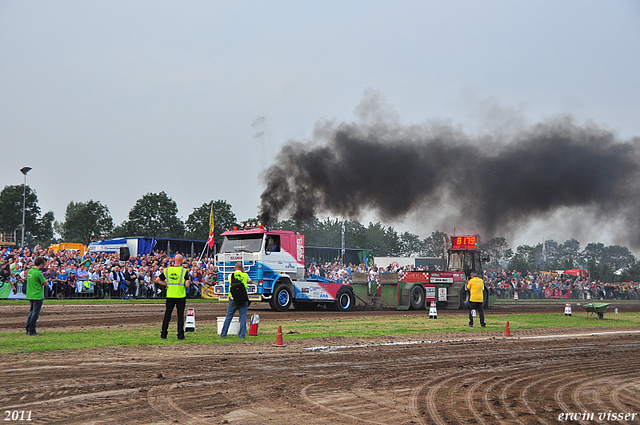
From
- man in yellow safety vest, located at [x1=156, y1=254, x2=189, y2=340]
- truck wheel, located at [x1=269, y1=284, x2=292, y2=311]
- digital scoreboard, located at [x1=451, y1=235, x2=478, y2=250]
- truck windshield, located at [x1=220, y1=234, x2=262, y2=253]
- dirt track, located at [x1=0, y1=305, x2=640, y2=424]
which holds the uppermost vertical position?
digital scoreboard, located at [x1=451, y1=235, x2=478, y2=250]

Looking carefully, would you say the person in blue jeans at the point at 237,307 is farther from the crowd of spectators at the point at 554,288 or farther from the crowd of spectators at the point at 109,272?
the crowd of spectators at the point at 554,288

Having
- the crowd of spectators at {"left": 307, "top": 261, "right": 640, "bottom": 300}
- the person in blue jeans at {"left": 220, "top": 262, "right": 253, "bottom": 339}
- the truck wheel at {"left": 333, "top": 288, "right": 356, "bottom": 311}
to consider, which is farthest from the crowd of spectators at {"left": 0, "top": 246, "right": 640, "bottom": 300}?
the crowd of spectators at {"left": 307, "top": 261, "right": 640, "bottom": 300}

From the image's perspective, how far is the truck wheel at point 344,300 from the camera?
92.4ft

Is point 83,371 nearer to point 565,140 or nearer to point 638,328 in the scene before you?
point 638,328

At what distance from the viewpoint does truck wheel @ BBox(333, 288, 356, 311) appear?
2816cm

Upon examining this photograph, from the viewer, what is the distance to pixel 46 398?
765cm

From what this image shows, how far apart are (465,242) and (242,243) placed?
12004mm

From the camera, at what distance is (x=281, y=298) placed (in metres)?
25.6

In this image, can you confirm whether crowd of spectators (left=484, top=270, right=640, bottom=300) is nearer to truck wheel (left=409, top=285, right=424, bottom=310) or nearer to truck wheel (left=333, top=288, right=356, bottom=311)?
truck wheel (left=409, top=285, right=424, bottom=310)

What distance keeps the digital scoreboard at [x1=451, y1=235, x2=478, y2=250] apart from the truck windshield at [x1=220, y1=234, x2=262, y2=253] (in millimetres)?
11158

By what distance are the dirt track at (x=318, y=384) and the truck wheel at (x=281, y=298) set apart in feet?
35.7

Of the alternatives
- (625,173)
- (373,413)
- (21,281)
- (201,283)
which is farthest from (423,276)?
(373,413)

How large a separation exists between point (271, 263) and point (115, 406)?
17.8 m

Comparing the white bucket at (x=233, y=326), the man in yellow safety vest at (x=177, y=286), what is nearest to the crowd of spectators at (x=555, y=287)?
the white bucket at (x=233, y=326)
